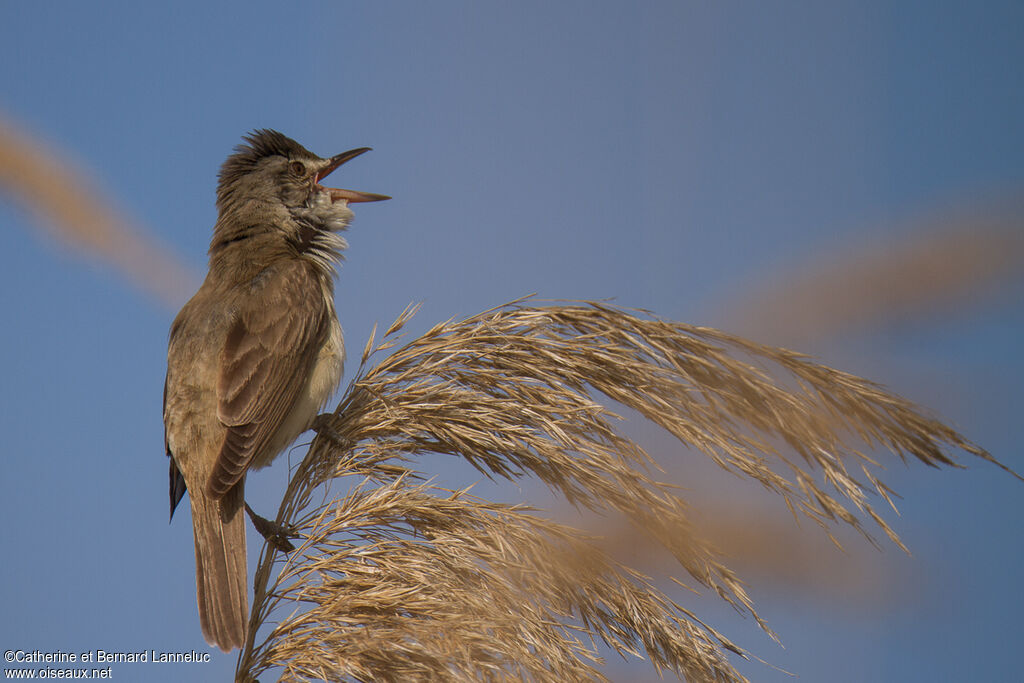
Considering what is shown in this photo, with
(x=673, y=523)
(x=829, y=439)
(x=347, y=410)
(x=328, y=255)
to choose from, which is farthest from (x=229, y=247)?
(x=829, y=439)

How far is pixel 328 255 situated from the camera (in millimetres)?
4434

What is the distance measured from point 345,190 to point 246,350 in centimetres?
134

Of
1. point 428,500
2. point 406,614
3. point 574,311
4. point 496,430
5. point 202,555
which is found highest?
point 574,311

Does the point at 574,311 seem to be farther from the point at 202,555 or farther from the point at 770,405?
the point at 202,555

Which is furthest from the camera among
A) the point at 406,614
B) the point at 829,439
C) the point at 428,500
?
the point at 428,500

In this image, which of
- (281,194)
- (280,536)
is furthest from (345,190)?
(280,536)

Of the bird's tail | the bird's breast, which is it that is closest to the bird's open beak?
the bird's breast

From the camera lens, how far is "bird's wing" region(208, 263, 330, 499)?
3355 mm

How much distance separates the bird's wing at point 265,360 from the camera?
3.36 meters

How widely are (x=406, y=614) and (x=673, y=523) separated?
79 centimetres

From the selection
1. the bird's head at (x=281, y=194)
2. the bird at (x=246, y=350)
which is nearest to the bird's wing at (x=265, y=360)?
the bird at (x=246, y=350)

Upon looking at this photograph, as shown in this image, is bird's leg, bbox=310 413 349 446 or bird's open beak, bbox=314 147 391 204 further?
bird's open beak, bbox=314 147 391 204

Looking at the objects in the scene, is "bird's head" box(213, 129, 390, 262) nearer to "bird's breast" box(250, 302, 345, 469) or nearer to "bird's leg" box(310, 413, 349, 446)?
"bird's breast" box(250, 302, 345, 469)

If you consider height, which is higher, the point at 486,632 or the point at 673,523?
the point at 673,523
